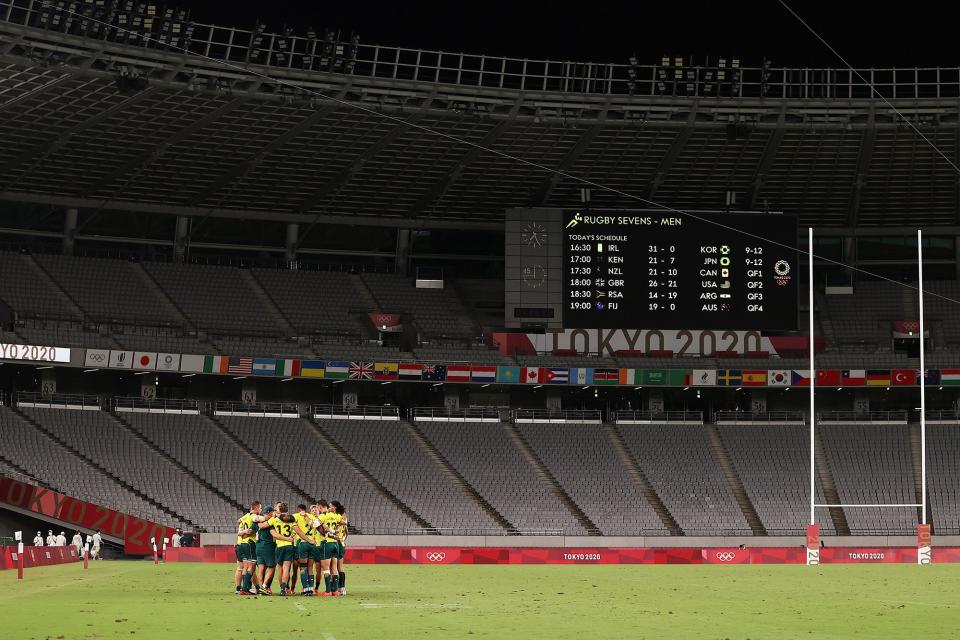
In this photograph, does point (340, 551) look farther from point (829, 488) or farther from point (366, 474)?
point (829, 488)

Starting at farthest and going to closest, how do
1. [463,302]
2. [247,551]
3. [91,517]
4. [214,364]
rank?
[463,302] < [214,364] < [91,517] < [247,551]

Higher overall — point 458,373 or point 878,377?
point 878,377

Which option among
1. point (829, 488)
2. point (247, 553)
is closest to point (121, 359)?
point (829, 488)

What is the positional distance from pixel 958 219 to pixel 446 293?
79.4ft

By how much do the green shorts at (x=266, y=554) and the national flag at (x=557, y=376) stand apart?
37.5 m

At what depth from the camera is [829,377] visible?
61219 millimetres

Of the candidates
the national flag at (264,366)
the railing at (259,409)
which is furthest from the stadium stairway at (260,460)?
the national flag at (264,366)

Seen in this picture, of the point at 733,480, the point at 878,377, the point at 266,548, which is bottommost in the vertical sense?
the point at 266,548

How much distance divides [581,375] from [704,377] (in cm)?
551

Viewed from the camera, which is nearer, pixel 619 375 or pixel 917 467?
pixel 917 467

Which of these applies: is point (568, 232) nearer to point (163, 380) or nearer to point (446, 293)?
point (446, 293)

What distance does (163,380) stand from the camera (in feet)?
200

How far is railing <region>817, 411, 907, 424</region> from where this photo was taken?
206 ft

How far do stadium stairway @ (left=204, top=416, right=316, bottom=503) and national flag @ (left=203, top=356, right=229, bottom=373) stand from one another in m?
2.34
